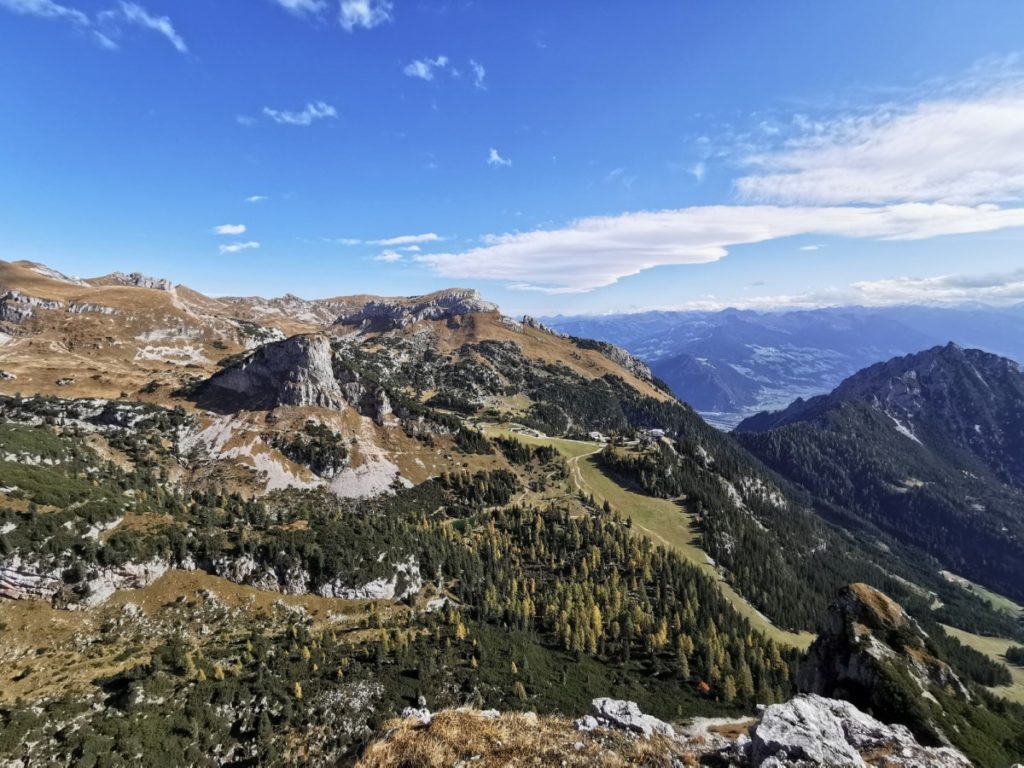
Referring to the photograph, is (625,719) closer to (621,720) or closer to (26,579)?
(621,720)

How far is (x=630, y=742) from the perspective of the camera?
1144 inches

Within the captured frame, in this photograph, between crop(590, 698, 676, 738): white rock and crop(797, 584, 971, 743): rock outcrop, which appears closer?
crop(590, 698, 676, 738): white rock

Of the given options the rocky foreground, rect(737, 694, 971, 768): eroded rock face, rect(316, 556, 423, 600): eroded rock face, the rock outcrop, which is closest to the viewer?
the rocky foreground

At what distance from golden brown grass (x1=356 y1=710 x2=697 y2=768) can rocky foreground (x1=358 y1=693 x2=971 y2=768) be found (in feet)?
0.16

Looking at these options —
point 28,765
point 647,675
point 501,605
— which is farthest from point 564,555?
point 28,765

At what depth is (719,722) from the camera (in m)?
89.6

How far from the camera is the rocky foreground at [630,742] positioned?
23.7 meters

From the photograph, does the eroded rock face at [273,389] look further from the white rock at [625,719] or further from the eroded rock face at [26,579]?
the white rock at [625,719]

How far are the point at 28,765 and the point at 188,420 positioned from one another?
5250 inches

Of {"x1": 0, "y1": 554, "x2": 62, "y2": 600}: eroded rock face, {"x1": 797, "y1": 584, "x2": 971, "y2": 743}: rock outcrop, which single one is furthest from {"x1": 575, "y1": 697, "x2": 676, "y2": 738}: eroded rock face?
{"x1": 0, "y1": 554, "x2": 62, "y2": 600}: eroded rock face

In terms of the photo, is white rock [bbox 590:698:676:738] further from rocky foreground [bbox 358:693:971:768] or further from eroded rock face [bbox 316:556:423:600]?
eroded rock face [bbox 316:556:423:600]

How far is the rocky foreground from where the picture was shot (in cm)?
2366

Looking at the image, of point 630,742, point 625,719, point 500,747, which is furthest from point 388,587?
point 500,747

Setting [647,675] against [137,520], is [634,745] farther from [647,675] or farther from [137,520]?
[137,520]
